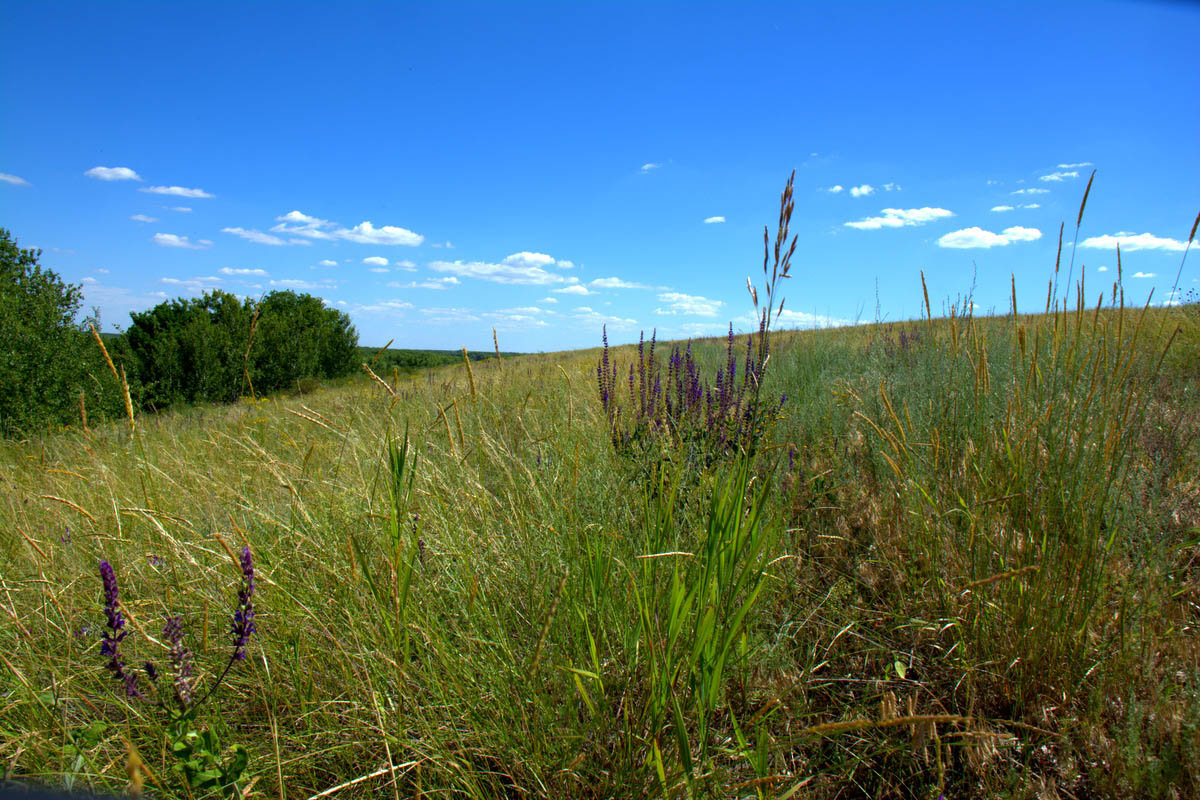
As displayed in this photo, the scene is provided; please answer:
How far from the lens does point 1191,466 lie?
2197mm

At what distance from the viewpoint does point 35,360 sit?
1205 cm

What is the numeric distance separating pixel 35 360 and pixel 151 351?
1871 cm

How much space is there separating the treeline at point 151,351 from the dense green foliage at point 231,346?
0.20ft

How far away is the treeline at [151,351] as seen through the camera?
11609 mm

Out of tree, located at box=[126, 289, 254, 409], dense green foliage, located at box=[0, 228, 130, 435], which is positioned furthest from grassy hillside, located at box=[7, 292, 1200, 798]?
tree, located at box=[126, 289, 254, 409]

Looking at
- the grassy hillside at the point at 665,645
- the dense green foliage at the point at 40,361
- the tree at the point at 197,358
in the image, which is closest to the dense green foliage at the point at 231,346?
the tree at the point at 197,358

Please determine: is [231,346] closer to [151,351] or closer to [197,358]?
[197,358]

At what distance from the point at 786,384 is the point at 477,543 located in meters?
3.83

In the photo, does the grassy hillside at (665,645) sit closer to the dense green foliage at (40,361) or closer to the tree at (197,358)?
the dense green foliage at (40,361)

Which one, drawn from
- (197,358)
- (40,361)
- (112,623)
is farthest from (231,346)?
(112,623)

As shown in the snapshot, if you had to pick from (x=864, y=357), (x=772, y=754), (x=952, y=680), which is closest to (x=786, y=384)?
(x=864, y=357)

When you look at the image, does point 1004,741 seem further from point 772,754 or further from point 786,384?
point 786,384

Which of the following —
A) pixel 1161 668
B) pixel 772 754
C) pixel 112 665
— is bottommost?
pixel 772 754

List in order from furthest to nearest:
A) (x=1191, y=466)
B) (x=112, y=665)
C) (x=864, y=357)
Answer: (x=864, y=357), (x=1191, y=466), (x=112, y=665)
